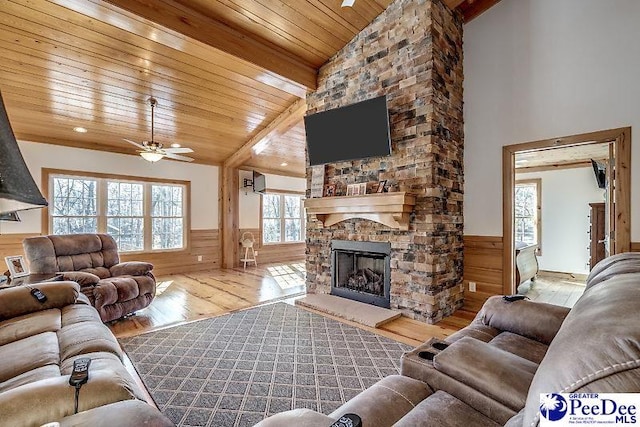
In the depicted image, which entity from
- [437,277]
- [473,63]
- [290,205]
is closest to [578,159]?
[473,63]

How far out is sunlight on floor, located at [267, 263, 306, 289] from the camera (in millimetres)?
5590

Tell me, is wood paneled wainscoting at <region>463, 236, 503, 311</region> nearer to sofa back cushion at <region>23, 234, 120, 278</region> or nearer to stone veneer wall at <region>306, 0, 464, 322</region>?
stone veneer wall at <region>306, 0, 464, 322</region>

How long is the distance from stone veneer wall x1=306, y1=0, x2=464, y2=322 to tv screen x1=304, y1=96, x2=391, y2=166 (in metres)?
0.20

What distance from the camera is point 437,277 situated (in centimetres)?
345

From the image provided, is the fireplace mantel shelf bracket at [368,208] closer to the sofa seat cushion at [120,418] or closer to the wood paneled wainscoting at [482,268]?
the wood paneled wainscoting at [482,268]

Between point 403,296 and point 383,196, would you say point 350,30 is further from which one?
point 403,296

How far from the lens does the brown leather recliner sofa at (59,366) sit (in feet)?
3.13

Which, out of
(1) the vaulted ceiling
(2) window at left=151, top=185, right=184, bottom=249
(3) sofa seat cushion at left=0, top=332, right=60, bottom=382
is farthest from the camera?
(2) window at left=151, top=185, right=184, bottom=249

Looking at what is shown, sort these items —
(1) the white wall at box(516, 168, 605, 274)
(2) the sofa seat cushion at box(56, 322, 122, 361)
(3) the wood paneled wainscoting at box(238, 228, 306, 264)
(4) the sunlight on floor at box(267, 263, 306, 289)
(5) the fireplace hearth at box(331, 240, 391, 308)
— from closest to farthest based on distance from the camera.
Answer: (2) the sofa seat cushion at box(56, 322, 122, 361) < (5) the fireplace hearth at box(331, 240, 391, 308) < (4) the sunlight on floor at box(267, 263, 306, 289) < (1) the white wall at box(516, 168, 605, 274) < (3) the wood paneled wainscoting at box(238, 228, 306, 264)

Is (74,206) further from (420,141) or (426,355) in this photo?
(426,355)

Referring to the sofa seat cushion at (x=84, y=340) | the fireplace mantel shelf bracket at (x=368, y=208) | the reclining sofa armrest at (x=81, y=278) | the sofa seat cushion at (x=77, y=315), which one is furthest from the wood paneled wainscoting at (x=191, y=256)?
the sofa seat cushion at (x=84, y=340)

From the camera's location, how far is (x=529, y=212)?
643 centimetres

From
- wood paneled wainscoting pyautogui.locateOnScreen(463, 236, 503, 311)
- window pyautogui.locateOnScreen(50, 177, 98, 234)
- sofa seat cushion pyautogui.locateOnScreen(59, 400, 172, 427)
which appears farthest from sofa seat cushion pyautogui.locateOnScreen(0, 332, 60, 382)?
window pyautogui.locateOnScreen(50, 177, 98, 234)

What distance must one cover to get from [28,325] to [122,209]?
4.49 meters
